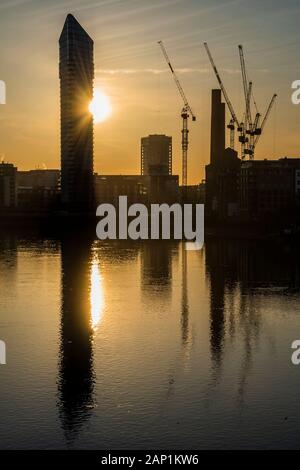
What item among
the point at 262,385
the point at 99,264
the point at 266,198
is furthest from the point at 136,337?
the point at 266,198

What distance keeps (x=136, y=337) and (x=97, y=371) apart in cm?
800

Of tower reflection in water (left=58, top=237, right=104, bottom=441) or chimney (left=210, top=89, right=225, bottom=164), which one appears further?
chimney (left=210, top=89, right=225, bottom=164)

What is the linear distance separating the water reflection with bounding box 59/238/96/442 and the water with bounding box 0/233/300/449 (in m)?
0.08

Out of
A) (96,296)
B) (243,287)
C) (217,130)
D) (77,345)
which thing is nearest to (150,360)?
(77,345)

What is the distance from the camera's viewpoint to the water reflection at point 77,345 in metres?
27.4

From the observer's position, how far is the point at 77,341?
39.6 metres

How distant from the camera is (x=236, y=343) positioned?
39406 millimetres

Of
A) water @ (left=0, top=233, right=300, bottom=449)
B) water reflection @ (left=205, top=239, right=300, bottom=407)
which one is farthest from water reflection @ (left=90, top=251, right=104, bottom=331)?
water reflection @ (left=205, top=239, right=300, bottom=407)

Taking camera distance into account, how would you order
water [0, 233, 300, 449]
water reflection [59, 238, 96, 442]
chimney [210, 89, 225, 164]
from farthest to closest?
chimney [210, 89, 225, 164]
water reflection [59, 238, 96, 442]
water [0, 233, 300, 449]

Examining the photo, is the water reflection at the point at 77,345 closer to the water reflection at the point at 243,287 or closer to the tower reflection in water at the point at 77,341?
the tower reflection in water at the point at 77,341

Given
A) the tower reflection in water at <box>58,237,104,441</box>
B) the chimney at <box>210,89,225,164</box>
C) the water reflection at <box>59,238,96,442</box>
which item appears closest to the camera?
the water reflection at <box>59,238,96,442</box>

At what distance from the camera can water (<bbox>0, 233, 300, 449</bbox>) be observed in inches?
1006

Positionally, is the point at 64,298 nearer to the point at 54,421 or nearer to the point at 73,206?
the point at 54,421

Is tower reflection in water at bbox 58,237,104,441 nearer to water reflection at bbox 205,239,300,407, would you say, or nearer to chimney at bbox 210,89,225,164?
water reflection at bbox 205,239,300,407
